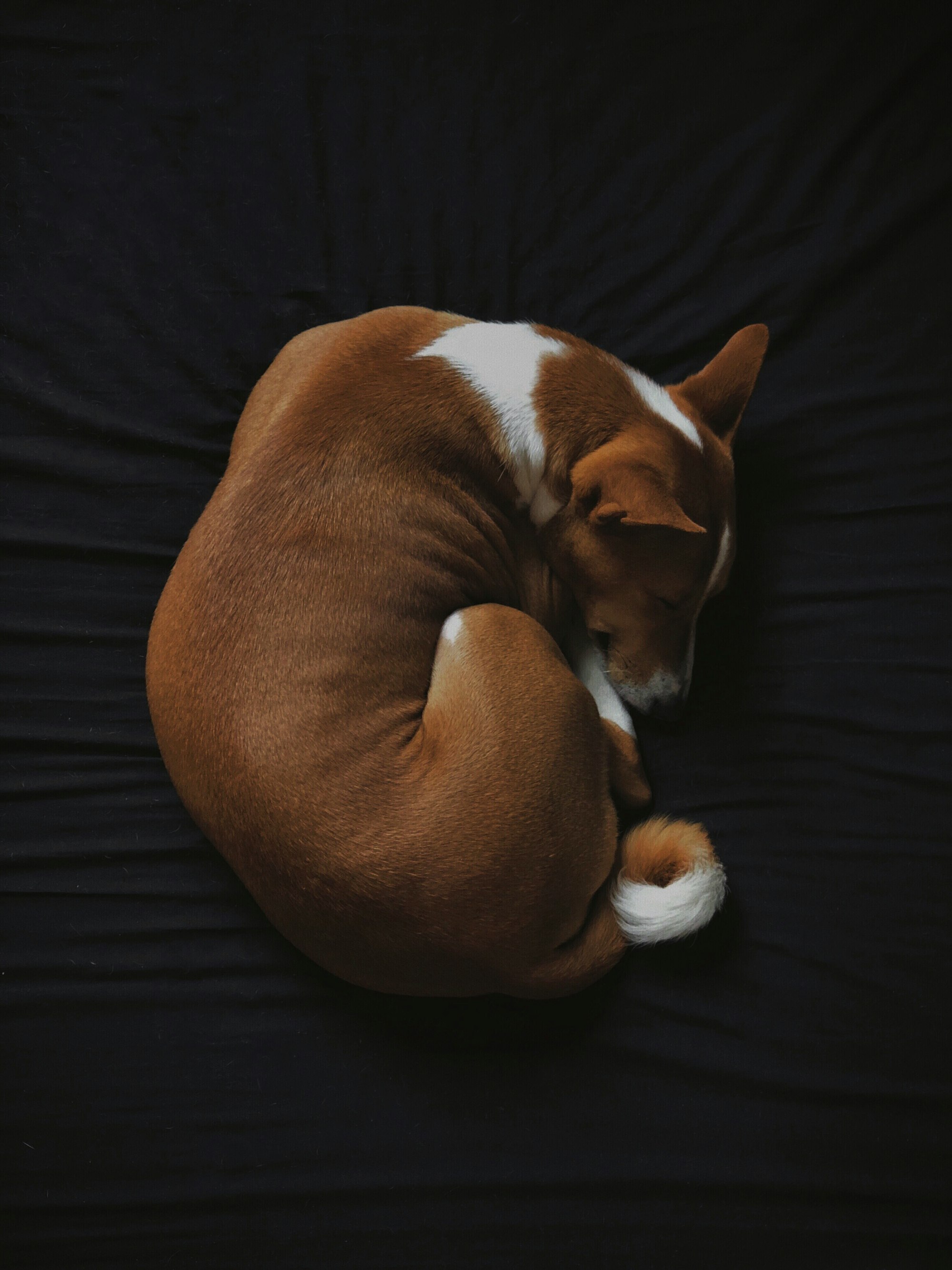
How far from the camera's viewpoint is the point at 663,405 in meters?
1.76

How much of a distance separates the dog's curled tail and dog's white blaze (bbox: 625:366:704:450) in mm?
750

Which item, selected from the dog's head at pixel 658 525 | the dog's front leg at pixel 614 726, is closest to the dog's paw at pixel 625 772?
the dog's front leg at pixel 614 726

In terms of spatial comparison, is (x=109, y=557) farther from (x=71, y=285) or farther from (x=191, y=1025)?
(x=191, y=1025)

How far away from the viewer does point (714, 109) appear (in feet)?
6.92

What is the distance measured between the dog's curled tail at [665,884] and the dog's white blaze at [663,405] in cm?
75

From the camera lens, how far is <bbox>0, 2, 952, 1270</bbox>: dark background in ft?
5.66

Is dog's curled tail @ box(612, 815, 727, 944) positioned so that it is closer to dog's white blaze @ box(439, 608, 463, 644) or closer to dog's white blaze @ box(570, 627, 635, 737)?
dog's white blaze @ box(570, 627, 635, 737)

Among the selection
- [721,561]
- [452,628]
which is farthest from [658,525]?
[452,628]

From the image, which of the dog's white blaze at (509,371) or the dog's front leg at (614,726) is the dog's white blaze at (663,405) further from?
the dog's front leg at (614,726)

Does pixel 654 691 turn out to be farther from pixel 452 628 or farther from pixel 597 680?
pixel 452 628

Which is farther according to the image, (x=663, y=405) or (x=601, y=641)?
(x=601, y=641)

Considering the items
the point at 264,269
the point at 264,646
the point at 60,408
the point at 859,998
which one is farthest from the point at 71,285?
the point at 859,998

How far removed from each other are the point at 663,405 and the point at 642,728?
2.23 feet

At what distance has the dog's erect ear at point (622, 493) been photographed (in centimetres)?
158
